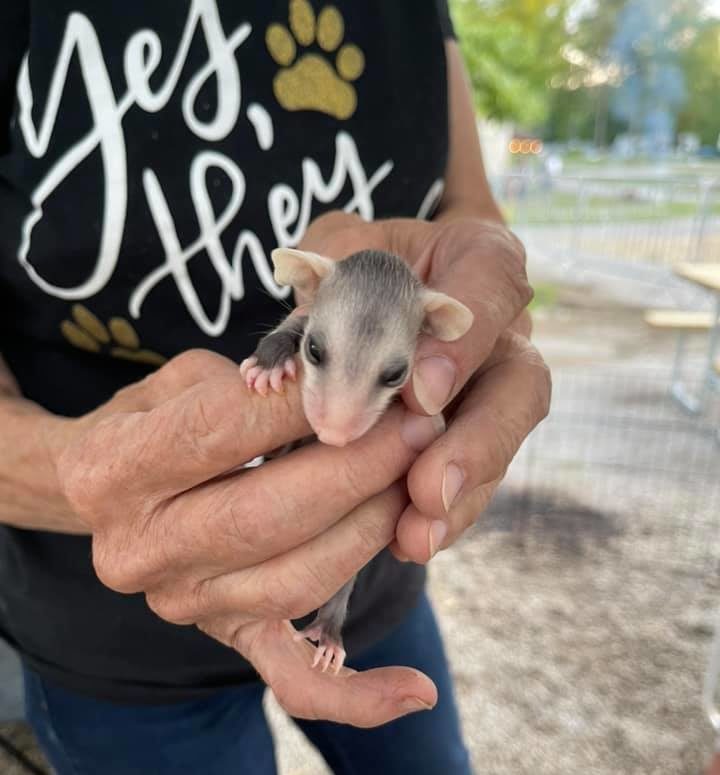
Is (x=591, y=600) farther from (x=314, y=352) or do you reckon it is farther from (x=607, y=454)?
(x=314, y=352)

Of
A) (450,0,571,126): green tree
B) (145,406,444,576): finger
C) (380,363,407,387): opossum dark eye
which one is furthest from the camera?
(450,0,571,126): green tree

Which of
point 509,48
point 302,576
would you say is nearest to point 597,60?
point 509,48

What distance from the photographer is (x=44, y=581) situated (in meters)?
1.13

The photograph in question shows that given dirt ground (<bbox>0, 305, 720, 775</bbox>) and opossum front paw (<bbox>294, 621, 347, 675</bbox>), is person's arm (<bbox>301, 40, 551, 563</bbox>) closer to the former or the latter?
opossum front paw (<bbox>294, 621, 347, 675</bbox>)

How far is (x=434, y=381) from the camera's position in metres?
0.84

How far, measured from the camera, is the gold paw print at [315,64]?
110 centimetres

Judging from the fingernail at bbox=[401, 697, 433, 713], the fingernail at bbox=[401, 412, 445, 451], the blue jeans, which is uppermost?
the fingernail at bbox=[401, 412, 445, 451]

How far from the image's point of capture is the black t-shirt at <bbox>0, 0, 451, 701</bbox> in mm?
1015

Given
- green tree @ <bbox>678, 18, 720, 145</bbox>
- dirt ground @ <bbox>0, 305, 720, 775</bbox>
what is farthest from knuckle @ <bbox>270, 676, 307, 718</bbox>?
green tree @ <bbox>678, 18, 720, 145</bbox>

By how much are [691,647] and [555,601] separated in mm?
507

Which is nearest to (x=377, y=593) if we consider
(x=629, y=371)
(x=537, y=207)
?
(x=629, y=371)

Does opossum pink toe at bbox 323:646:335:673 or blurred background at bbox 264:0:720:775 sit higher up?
opossum pink toe at bbox 323:646:335:673

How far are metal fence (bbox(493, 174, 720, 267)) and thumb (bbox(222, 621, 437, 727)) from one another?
4.76 meters

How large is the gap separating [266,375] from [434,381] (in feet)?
0.62
